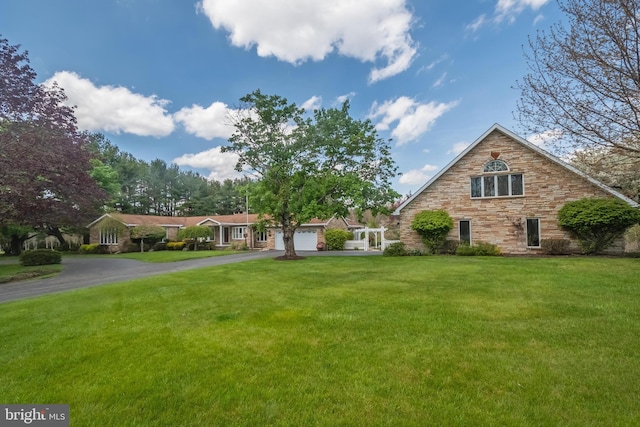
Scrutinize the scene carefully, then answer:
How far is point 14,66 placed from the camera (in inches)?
562

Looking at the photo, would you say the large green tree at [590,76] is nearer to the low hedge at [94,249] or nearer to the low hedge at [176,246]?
the low hedge at [176,246]

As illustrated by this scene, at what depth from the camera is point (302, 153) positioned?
19.5 m

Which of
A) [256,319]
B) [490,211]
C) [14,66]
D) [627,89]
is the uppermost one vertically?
[14,66]

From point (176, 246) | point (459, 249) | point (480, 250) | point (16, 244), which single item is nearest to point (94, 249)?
point (16, 244)

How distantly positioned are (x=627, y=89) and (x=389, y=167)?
14013 mm

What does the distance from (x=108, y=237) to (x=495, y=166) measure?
35.6m

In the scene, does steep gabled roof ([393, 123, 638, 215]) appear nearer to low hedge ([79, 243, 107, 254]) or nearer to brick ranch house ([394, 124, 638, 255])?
brick ranch house ([394, 124, 638, 255])

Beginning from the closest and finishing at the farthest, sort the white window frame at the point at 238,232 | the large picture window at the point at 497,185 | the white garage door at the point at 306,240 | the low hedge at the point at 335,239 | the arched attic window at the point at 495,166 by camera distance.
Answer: the large picture window at the point at 497,185
the arched attic window at the point at 495,166
the low hedge at the point at 335,239
the white garage door at the point at 306,240
the white window frame at the point at 238,232

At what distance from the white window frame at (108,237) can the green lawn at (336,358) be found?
26.7 meters

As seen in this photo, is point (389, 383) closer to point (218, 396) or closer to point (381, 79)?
point (218, 396)

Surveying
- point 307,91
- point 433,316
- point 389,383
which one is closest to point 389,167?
point 307,91

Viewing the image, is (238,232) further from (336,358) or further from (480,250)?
(336,358)

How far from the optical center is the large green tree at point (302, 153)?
1875 cm

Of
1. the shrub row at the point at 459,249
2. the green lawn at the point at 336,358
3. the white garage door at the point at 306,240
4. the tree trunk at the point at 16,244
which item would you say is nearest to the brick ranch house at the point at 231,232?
the white garage door at the point at 306,240
